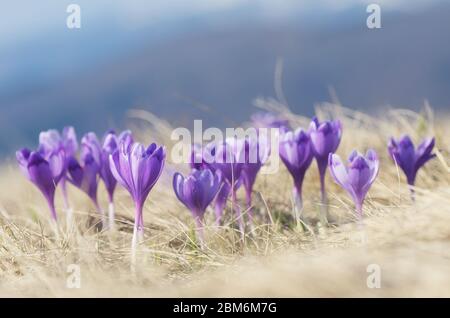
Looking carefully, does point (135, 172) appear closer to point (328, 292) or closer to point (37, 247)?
point (37, 247)

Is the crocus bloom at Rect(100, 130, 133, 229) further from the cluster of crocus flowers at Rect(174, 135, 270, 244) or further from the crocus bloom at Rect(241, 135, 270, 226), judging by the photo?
the crocus bloom at Rect(241, 135, 270, 226)

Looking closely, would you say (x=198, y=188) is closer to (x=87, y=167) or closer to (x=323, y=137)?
(x=323, y=137)

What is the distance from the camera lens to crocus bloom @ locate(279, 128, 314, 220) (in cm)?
344

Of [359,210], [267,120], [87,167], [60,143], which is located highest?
[267,120]

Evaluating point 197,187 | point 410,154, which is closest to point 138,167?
point 197,187

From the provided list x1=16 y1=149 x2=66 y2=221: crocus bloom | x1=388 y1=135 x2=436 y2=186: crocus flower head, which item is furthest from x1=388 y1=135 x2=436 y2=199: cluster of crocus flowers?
x1=16 y1=149 x2=66 y2=221: crocus bloom

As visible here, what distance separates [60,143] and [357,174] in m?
1.74

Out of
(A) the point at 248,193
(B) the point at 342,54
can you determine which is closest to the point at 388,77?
(B) the point at 342,54

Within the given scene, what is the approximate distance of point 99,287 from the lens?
2.44 m

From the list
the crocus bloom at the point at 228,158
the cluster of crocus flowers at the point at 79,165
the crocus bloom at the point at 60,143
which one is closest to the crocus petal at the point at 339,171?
the crocus bloom at the point at 228,158

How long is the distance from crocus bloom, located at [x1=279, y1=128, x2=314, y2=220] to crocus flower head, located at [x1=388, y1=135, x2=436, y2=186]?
41 cm

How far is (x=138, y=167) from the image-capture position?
9.97 ft

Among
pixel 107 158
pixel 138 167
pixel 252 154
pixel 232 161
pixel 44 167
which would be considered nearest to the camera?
pixel 138 167
